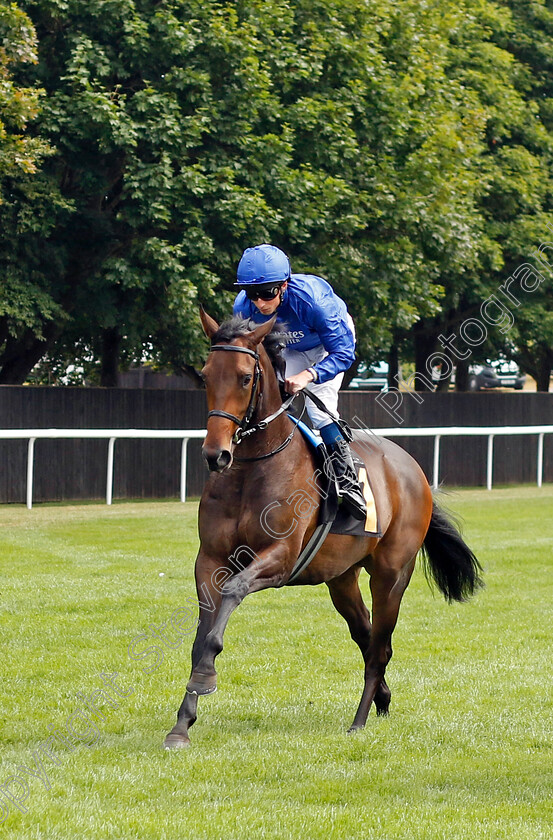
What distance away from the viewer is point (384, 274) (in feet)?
60.6

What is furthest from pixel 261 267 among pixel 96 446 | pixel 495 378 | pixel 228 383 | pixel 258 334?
pixel 495 378

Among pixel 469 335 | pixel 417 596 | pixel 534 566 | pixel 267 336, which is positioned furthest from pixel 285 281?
pixel 469 335

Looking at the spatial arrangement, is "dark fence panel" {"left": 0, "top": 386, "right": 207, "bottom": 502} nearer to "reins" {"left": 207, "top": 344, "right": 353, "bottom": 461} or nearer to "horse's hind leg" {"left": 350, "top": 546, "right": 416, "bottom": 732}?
"horse's hind leg" {"left": 350, "top": 546, "right": 416, "bottom": 732}

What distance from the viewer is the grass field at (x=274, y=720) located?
3.96 m

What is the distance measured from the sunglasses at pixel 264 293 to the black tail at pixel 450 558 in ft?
6.92

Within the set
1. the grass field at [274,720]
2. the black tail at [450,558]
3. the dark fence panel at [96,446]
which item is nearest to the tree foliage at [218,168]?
the dark fence panel at [96,446]

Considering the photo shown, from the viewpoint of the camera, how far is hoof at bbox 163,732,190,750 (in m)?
4.71

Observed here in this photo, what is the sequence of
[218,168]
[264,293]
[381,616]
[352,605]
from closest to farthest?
[264,293], [381,616], [352,605], [218,168]

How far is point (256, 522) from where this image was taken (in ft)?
16.1

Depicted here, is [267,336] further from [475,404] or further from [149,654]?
[475,404]

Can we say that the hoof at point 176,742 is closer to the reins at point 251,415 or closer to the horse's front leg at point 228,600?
the horse's front leg at point 228,600

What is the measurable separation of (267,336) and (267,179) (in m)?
11.8

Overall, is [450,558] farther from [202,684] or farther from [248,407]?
[202,684]

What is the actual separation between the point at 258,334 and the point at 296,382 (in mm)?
448
